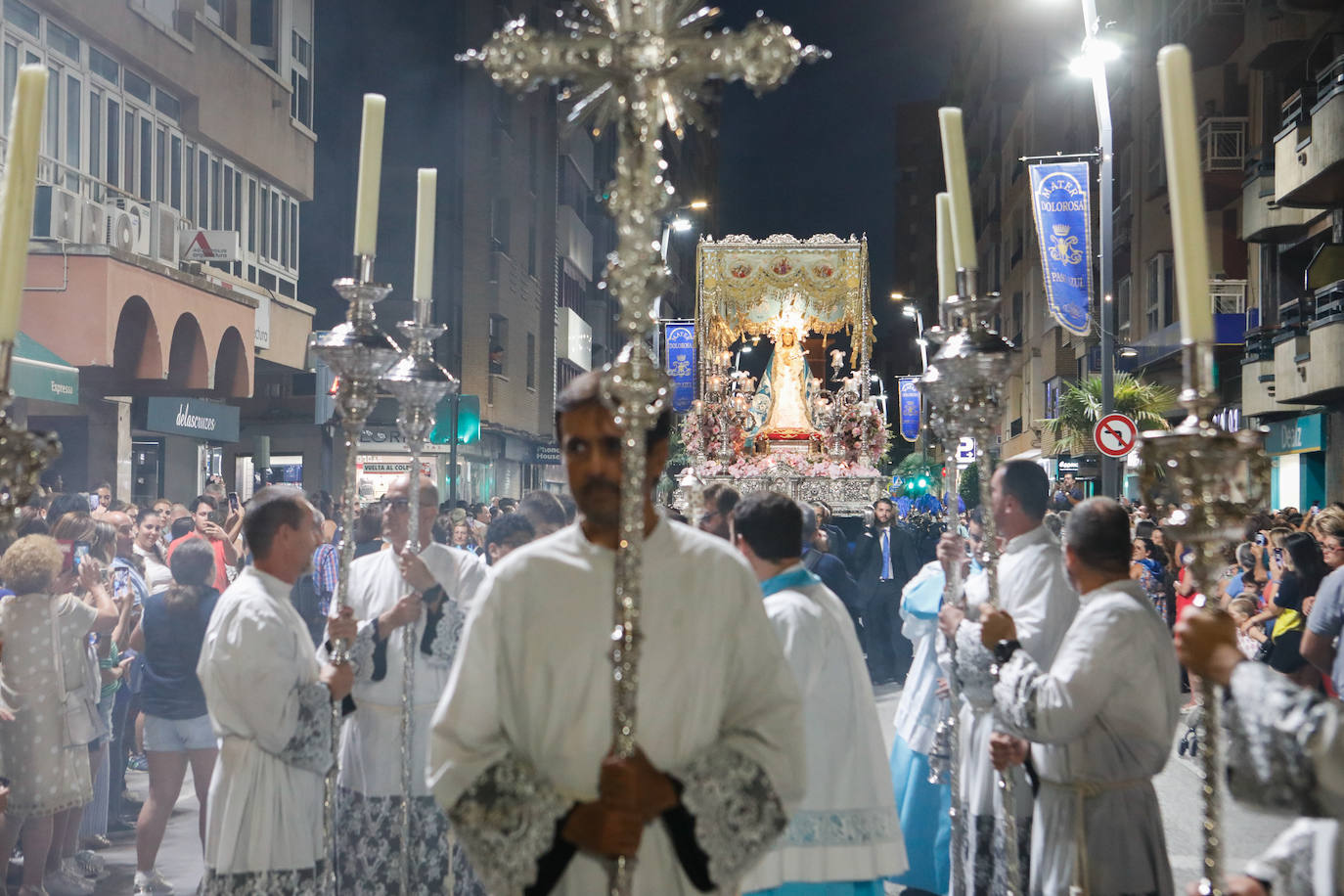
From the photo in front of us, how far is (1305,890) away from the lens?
293 centimetres

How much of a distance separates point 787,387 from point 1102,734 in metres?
22.2

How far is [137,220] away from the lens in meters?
17.7

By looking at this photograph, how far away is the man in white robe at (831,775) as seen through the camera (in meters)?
4.98

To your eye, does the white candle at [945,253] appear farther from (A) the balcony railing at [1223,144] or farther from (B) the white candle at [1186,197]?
(A) the balcony railing at [1223,144]

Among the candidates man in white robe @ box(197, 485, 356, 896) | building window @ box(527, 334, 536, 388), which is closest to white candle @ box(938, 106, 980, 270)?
man in white robe @ box(197, 485, 356, 896)

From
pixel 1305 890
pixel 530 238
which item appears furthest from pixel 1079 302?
pixel 530 238

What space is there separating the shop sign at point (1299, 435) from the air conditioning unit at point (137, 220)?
57.7ft

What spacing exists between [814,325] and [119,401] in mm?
13250

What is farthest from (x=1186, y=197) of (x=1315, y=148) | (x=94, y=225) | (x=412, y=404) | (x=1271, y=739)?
(x=1315, y=148)

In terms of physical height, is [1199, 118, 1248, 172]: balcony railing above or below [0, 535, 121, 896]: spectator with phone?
above

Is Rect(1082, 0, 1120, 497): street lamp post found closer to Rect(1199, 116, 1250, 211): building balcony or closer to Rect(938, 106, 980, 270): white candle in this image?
Rect(1199, 116, 1250, 211): building balcony

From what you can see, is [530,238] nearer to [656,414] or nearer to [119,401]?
[119,401]

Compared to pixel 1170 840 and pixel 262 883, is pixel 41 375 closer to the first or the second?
pixel 262 883

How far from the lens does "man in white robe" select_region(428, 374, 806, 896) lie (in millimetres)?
3021
